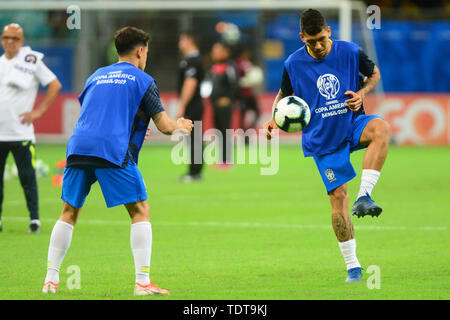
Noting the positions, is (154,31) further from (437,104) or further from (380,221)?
(380,221)

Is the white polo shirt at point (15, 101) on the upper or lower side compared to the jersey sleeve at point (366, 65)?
upper

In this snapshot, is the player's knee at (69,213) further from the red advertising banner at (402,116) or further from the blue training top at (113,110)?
the red advertising banner at (402,116)

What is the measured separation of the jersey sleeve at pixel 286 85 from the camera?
8.24 meters

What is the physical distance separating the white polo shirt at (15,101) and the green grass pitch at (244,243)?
1249 mm

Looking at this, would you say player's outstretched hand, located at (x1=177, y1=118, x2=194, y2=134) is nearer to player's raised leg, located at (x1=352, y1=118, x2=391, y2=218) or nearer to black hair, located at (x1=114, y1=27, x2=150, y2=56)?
Result: black hair, located at (x1=114, y1=27, x2=150, y2=56)

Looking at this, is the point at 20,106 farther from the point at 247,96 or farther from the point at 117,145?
the point at 247,96

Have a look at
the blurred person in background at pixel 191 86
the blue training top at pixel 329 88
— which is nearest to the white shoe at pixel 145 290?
the blue training top at pixel 329 88

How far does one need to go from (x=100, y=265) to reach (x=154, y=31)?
21777 mm

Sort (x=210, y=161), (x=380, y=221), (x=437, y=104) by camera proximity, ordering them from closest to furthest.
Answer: (x=380, y=221)
(x=210, y=161)
(x=437, y=104)

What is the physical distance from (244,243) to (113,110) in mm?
3793

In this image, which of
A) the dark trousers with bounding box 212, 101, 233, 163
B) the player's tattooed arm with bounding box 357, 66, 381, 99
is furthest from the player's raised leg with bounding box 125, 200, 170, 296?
the dark trousers with bounding box 212, 101, 233, 163

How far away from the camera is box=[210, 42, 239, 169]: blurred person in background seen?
20.6 m
